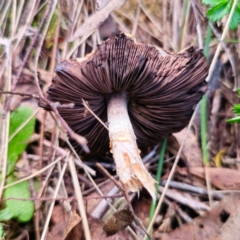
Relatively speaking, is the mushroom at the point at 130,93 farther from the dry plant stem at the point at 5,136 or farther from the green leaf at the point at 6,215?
the green leaf at the point at 6,215

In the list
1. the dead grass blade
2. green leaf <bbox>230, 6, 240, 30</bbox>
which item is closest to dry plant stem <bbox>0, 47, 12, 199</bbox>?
the dead grass blade

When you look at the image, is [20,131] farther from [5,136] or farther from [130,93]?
[130,93]

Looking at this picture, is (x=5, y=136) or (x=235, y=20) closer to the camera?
(x=235, y=20)

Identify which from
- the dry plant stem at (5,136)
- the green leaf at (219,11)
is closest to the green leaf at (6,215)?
the dry plant stem at (5,136)

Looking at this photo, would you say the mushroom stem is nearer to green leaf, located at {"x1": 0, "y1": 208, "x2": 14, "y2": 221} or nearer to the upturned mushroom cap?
the upturned mushroom cap

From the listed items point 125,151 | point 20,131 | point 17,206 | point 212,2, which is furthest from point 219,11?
point 17,206

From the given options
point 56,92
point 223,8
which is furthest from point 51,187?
point 223,8
